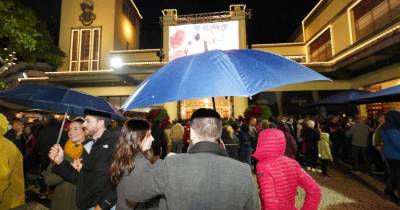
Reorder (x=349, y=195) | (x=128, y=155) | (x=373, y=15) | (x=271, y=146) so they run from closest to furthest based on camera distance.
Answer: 1. (x=128, y=155)
2. (x=271, y=146)
3. (x=349, y=195)
4. (x=373, y=15)

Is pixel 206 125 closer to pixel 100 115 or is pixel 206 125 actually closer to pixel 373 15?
pixel 100 115

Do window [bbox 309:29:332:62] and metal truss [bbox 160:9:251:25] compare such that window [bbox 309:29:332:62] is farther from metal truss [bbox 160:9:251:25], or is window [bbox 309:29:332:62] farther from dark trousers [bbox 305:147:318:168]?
dark trousers [bbox 305:147:318:168]

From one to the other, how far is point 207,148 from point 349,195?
6.26m

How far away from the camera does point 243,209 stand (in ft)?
5.08

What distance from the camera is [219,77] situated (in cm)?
199

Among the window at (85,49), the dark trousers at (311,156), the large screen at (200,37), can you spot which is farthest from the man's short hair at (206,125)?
the window at (85,49)

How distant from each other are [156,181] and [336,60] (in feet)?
48.4

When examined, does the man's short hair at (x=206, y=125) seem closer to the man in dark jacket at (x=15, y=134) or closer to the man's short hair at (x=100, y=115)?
the man's short hair at (x=100, y=115)

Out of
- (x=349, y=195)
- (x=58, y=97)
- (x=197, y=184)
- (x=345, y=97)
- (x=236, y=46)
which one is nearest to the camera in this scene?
(x=197, y=184)

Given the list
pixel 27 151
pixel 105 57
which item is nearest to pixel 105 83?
pixel 105 57

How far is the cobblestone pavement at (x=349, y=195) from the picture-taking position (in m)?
5.46

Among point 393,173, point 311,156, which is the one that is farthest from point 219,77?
point 311,156

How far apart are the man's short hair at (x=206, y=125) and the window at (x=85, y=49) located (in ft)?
58.2

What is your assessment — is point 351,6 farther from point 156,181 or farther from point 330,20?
point 156,181
